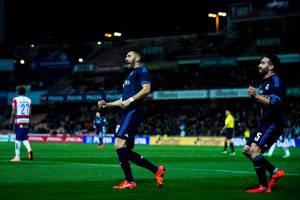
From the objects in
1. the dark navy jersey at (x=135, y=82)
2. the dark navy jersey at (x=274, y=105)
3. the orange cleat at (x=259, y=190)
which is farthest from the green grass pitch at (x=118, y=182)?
the dark navy jersey at (x=135, y=82)

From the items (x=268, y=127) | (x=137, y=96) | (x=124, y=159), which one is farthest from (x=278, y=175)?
(x=137, y=96)

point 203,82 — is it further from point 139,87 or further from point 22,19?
point 139,87

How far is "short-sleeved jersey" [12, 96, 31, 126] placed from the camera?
21719mm

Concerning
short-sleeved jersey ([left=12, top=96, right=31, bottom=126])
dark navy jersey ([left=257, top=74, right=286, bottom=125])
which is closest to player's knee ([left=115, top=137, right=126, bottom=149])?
dark navy jersey ([left=257, top=74, right=286, bottom=125])

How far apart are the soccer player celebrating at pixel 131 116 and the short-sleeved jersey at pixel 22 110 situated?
32.0ft

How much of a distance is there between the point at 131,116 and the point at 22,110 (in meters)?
10.2

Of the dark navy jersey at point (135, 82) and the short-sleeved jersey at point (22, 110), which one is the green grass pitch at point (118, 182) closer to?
the dark navy jersey at point (135, 82)

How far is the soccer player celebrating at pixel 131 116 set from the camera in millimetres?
12375

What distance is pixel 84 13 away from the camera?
78000 millimetres

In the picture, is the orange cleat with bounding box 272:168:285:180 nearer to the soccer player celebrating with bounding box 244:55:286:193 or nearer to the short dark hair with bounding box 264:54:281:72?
the soccer player celebrating with bounding box 244:55:286:193

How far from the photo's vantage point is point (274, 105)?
1216 cm

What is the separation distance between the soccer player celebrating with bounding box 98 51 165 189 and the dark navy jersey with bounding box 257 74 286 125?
2317 mm

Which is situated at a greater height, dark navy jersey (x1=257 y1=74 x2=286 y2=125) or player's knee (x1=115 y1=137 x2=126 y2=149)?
dark navy jersey (x1=257 y1=74 x2=286 y2=125)

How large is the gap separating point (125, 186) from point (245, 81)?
4723cm
